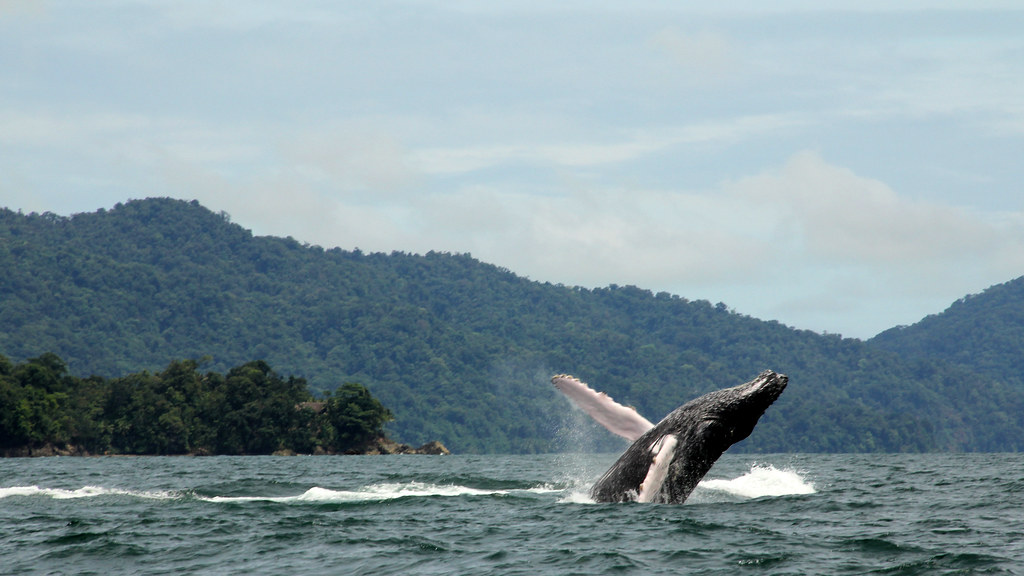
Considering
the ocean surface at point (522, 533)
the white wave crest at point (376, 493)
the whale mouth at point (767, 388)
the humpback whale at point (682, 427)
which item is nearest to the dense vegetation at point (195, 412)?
the white wave crest at point (376, 493)

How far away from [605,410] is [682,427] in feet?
3.58

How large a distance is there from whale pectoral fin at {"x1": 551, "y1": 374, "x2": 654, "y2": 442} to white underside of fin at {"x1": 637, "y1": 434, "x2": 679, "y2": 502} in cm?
32

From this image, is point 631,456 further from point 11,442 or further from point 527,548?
point 11,442

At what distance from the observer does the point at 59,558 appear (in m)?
13.7

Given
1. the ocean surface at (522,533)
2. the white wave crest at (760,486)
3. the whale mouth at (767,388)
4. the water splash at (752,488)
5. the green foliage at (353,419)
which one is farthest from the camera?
the green foliage at (353,419)

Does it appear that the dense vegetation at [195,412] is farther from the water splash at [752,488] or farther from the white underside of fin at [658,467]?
the white underside of fin at [658,467]

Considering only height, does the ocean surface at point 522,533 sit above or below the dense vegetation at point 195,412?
below

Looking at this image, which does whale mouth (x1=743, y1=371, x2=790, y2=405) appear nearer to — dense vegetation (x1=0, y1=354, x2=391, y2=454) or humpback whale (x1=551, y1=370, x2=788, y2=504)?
humpback whale (x1=551, y1=370, x2=788, y2=504)

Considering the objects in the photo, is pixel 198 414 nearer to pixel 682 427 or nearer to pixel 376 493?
pixel 376 493

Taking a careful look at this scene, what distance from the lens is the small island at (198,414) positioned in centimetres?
9638

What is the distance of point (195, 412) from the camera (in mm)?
103375

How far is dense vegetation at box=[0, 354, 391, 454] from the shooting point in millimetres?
96500

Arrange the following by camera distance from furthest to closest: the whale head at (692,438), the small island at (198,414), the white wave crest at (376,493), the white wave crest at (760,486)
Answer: the small island at (198,414)
the white wave crest at (376,493)
the white wave crest at (760,486)
the whale head at (692,438)

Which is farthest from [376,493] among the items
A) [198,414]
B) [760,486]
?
[198,414]
